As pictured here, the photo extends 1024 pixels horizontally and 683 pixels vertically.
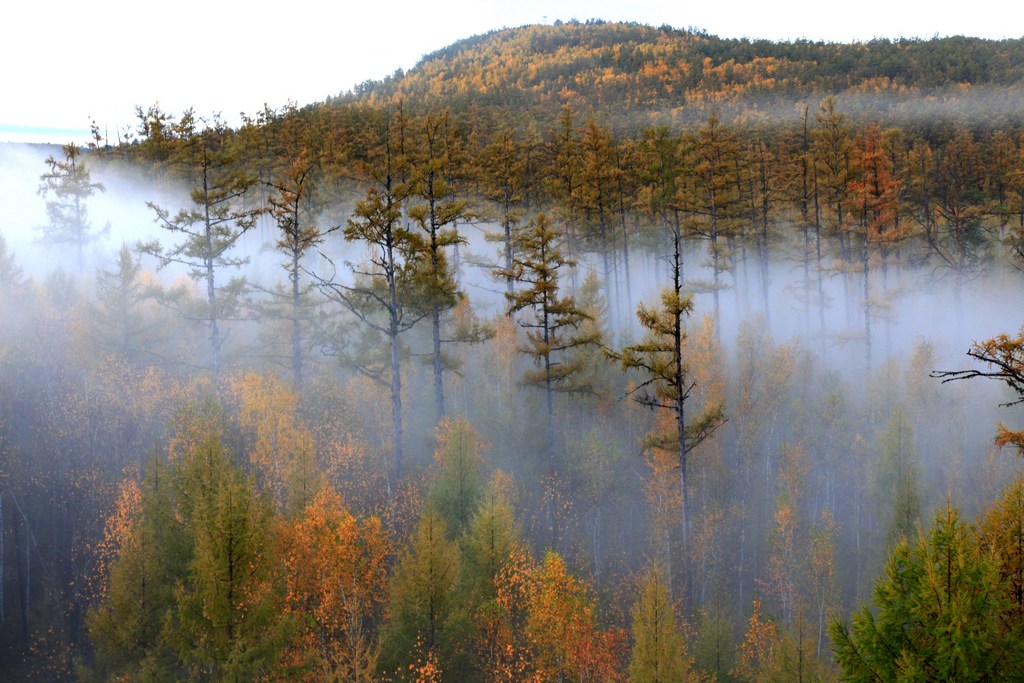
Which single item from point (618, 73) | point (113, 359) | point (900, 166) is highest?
point (618, 73)

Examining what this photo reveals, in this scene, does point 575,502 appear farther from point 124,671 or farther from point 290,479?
point 124,671

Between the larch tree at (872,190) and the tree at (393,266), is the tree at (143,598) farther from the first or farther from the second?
the larch tree at (872,190)

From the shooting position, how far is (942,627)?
1134 cm

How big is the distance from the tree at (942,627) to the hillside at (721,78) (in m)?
79.8

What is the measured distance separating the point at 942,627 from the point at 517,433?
26.3m

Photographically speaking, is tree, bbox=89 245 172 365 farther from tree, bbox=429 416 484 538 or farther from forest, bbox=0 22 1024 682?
tree, bbox=429 416 484 538

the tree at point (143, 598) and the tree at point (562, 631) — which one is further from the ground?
the tree at point (143, 598)

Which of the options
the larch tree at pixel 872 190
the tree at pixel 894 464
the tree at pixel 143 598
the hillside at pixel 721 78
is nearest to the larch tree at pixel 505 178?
the larch tree at pixel 872 190

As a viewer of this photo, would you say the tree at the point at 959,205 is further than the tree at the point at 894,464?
Yes

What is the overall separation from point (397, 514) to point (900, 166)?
56.1 meters

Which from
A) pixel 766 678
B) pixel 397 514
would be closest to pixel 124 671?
pixel 397 514

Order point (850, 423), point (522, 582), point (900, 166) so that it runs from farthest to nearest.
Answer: point (900, 166) < point (850, 423) < point (522, 582)

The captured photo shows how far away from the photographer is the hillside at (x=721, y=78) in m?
97.5

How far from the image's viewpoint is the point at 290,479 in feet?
85.8
